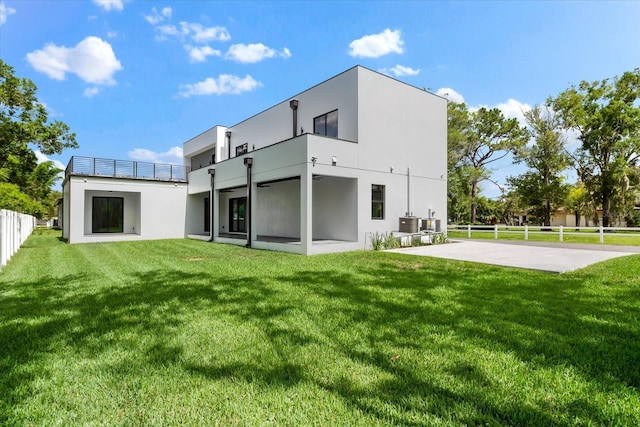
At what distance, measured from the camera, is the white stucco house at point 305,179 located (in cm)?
1180

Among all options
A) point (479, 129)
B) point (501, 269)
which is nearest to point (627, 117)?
point (479, 129)

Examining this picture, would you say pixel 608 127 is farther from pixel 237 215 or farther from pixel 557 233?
pixel 237 215

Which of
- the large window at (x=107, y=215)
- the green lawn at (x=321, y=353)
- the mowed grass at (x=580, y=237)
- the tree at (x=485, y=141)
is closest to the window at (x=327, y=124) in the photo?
the green lawn at (x=321, y=353)

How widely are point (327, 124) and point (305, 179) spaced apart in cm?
368

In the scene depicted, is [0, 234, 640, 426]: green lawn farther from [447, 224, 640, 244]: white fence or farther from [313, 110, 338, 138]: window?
[447, 224, 640, 244]: white fence

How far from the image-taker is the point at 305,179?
1081 cm

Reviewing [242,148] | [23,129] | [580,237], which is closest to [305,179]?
[242,148]

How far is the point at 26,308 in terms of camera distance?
465 centimetres

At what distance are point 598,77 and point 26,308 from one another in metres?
36.7

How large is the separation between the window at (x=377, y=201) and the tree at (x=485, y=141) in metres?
19.7

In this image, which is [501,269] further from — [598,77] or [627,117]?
[598,77]

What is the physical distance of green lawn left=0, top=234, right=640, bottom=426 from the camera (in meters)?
2.22

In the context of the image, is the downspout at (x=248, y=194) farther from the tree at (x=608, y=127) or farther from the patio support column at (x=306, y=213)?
the tree at (x=608, y=127)

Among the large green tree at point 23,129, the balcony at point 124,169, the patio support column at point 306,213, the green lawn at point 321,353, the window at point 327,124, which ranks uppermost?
the large green tree at point 23,129
